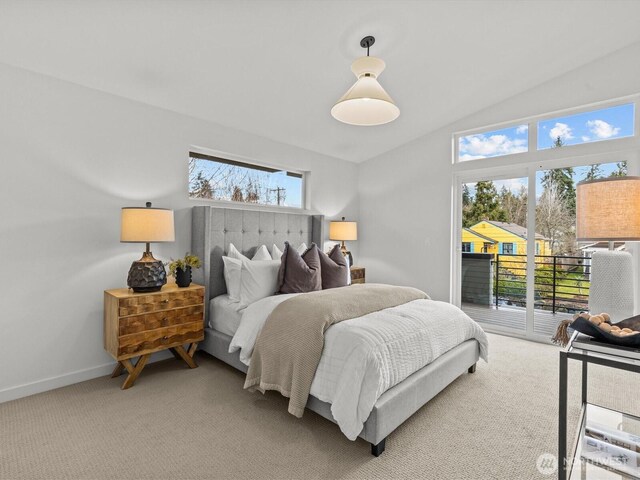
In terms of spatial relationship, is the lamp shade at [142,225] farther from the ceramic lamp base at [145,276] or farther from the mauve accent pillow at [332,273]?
the mauve accent pillow at [332,273]

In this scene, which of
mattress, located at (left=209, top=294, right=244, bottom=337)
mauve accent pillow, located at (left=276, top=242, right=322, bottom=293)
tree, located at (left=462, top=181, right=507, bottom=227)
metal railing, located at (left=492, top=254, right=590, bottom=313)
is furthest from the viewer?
tree, located at (left=462, top=181, right=507, bottom=227)

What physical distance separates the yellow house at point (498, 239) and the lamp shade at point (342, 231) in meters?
1.51

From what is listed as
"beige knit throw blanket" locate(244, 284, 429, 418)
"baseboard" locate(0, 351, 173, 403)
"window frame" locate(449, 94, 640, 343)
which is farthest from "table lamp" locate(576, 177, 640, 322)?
"baseboard" locate(0, 351, 173, 403)

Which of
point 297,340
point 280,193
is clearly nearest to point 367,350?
point 297,340

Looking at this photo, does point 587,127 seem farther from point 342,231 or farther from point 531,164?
point 342,231

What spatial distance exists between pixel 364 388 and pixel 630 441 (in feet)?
4.28

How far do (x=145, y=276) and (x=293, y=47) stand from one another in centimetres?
221

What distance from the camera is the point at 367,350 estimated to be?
1.88 meters

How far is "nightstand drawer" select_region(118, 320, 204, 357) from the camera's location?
8.31 ft

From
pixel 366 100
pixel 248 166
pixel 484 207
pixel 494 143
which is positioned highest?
pixel 494 143

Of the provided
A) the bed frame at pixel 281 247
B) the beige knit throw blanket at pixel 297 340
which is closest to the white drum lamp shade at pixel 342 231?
the bed frame at pixel 281 247

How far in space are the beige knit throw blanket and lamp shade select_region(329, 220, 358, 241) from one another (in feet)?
6.99

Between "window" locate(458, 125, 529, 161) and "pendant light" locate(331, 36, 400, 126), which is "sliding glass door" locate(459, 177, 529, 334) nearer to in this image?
"window" locate(458, 125, 529, 161)

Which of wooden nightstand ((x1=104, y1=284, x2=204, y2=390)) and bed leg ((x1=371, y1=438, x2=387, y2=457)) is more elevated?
wooden nightstand ((x1=104, y1=284, x2=204, y2=390))
